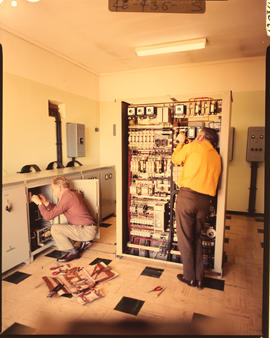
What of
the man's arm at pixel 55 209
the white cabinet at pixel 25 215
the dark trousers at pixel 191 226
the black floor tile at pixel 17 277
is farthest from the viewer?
Result: the man's arm at pixel 55 209

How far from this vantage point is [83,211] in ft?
9.78

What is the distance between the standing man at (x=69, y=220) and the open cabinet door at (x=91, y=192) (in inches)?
12.5

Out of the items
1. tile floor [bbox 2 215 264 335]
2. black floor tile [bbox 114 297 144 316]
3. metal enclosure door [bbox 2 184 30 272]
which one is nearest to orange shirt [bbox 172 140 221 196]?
tile floor [bbox 2 215 264 335]

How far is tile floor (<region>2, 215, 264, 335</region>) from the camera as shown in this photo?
2.41 feet

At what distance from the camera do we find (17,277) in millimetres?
2514

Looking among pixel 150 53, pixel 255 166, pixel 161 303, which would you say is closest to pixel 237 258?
pixel 161 303

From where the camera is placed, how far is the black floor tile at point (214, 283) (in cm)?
238

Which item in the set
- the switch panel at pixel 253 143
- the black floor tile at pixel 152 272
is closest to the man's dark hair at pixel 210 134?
the black floor tile at pixel 152 272

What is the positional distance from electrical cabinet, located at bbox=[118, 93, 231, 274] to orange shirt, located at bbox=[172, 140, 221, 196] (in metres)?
0.25

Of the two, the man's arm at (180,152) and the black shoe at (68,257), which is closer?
the man's arm at (180,152)

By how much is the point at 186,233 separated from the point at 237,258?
1147mm

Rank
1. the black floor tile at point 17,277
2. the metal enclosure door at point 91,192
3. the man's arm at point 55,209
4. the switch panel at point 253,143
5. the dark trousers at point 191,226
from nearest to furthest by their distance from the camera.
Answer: the dark trousers at point 191,226
the black floor tile at point 17,277
the man's arm at point 55,209
the metal enclosure door at point 91,192
the switch panel at point 253,143

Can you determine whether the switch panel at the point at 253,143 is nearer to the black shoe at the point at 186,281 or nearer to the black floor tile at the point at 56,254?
the black shoe at the point at 186,281

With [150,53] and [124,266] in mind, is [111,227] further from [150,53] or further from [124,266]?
[150,53]
